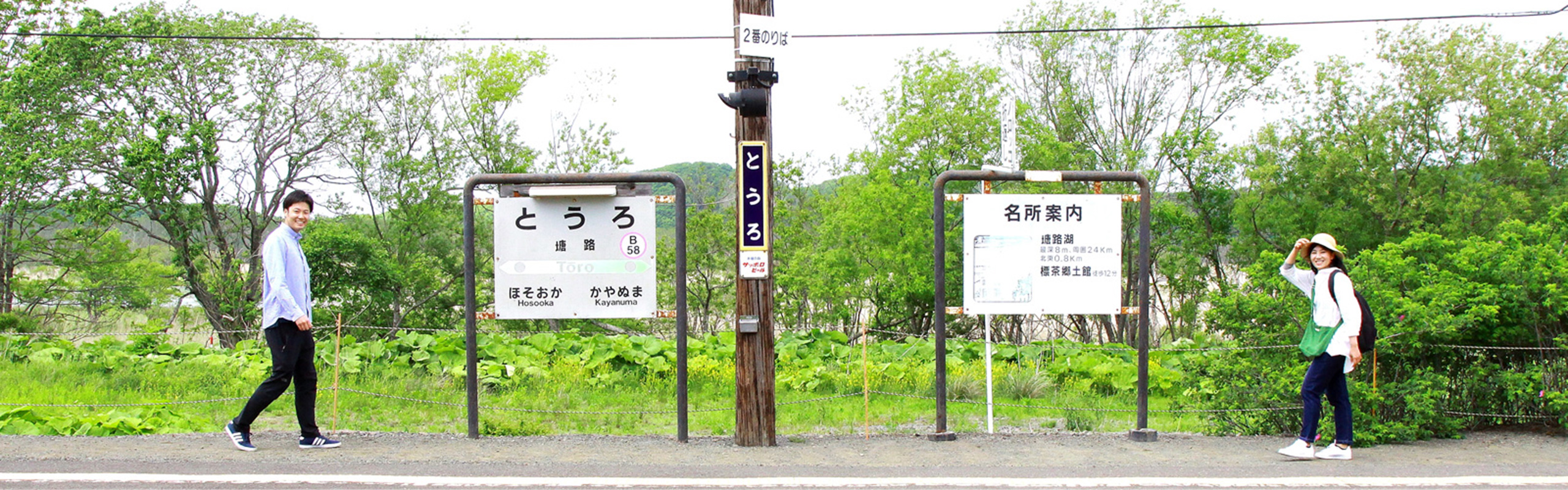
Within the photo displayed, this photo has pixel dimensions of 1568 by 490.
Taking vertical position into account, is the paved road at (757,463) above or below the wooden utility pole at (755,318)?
below

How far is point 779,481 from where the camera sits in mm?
5582

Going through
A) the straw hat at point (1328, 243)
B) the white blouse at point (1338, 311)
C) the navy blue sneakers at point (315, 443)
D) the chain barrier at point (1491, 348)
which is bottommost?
the navy blue sneakers at point (315, 443)

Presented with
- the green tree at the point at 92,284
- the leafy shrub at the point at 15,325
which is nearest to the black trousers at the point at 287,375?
the leafy shrub at the point at 15,325

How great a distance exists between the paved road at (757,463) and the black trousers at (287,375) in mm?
187

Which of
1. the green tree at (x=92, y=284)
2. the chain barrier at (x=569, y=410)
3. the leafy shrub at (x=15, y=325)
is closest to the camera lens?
the chain barrier at (x=569, y=410)

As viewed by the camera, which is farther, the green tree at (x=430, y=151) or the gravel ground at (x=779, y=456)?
the green tree at (x=430, y=151)

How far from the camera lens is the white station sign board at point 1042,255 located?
22.7 feet

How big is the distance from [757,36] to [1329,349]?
3802mm

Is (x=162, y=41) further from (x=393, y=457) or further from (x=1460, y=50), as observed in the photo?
(x=1460, y=50)

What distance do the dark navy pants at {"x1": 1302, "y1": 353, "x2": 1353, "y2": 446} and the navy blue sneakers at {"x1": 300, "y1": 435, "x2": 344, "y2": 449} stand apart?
576 centimetres

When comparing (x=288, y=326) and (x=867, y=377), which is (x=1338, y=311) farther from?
(x=288, y=326)

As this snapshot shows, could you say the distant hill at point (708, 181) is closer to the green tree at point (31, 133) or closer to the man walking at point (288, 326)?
the green tree at point (31, 133)

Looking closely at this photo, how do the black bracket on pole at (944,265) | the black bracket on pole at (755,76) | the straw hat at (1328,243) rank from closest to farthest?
the straw hat at (1328,243) → the black bracket on pole at (755,76) → the black bracket on pole at (944,265)

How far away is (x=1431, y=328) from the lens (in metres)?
6.55
